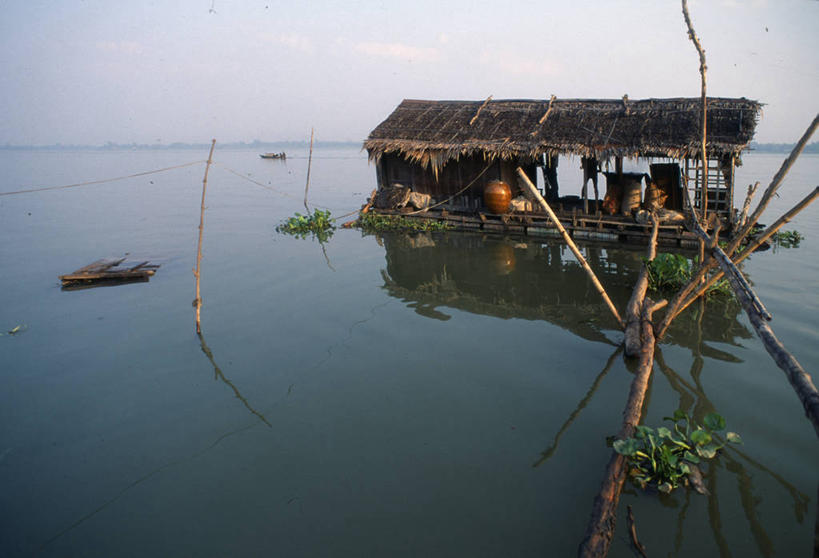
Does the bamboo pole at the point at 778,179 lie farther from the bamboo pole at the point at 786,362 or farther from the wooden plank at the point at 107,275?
the wooden plank at the point at 107,275

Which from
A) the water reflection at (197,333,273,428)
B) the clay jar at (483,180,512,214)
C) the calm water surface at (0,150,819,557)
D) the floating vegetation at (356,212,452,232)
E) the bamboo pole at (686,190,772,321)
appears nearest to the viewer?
the bamboo pole at (686,190,772,321)

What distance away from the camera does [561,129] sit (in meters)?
14.2

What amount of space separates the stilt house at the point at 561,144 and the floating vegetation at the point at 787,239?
252 centimetres

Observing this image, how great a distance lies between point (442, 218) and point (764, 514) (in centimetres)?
1300

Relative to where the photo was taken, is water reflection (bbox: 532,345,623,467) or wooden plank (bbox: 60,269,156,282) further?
wooden plank (bbox: 60,269,156,282)

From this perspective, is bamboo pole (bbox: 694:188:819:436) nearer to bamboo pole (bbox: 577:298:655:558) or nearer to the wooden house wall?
bamboo pole (bbox: 577:298:655:558)

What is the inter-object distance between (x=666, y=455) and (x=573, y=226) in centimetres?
1061

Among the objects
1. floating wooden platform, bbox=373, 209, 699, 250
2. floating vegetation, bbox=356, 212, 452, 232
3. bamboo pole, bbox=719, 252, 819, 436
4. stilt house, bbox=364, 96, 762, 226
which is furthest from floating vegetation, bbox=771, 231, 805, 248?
bamboo pole, bbox=719, 252, 819, 436

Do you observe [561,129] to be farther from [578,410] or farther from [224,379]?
[224,379]

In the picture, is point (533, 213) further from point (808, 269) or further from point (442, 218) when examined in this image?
point (808, 269)

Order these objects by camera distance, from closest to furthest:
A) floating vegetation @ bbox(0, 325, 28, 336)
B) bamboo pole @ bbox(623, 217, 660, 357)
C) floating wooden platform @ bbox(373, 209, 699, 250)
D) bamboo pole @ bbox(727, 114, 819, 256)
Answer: bamboo pole @ bbox(727, 114, 819, 256) < bamboo pole @ bbox(623, 217, 660, 357) < floating vegetation @ bbox(0, 325, 28, 336) < floating wooden platform @ bbox(373, 209, 699, 250)

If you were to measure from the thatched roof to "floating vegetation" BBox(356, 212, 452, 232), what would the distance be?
79.6 inches

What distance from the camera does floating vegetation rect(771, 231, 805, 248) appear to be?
1325 cm

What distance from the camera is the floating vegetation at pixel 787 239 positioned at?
13.2 meters
